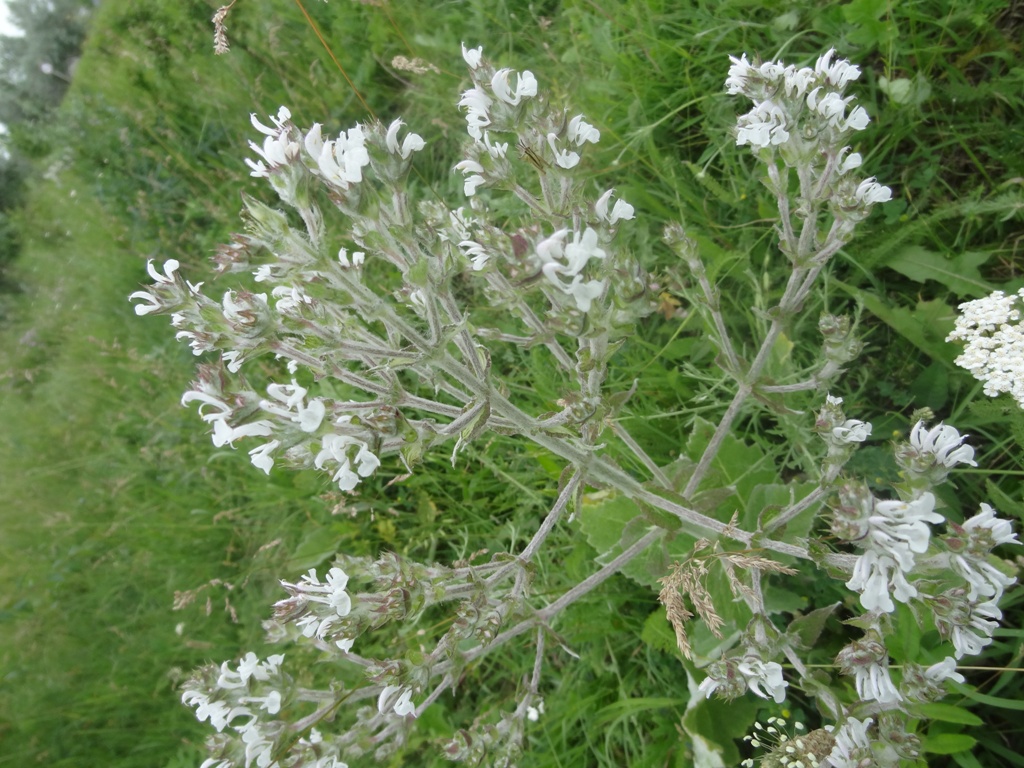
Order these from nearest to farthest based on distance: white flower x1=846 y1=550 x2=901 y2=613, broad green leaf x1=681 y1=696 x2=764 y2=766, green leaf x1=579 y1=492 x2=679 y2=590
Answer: white flower x1=846 y1=550 x2=901 y2=613
broad green leaf x1=681 y1=696 x2=764 y2=766
green leaf x1=579 y1=492 x2=679 y2=590

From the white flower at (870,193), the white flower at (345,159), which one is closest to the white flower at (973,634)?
the white flower at (870,193)

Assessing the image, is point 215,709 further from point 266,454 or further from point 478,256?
point 478,256

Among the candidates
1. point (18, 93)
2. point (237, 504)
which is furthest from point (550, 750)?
point (18, 93)

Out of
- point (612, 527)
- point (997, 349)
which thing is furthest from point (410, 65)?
point (997, 349)

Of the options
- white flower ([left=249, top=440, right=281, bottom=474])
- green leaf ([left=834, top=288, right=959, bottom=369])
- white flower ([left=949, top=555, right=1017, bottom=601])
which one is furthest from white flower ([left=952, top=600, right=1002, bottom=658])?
white flower ([left=249, top=440, right=281, bottom=474])

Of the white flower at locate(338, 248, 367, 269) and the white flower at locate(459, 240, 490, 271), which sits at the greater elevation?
the white flower at locate(338, 248, 367, 269)

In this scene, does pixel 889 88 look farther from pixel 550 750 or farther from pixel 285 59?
pixel 285 59

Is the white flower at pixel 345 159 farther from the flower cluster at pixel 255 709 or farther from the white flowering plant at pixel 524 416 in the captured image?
the flower cluster at pixel 255 709

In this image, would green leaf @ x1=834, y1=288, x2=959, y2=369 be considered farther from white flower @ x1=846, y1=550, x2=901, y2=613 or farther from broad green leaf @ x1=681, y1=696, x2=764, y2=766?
broad green leaf @ x1=681, y1=696, x2=764, y2=766
